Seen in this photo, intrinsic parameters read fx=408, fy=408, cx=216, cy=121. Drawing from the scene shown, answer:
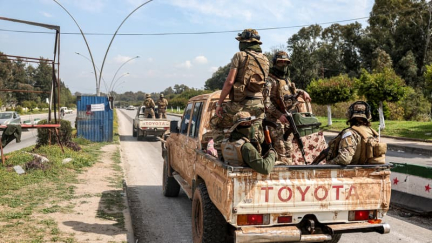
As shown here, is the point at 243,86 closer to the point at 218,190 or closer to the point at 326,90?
the point at 218,190

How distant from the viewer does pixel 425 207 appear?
675cm

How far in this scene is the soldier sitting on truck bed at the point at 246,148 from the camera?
3914 mm

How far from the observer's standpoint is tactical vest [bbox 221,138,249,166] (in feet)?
13.7

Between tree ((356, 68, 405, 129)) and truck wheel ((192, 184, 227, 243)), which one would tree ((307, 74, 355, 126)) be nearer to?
tree ((356, 68, 405, 129))

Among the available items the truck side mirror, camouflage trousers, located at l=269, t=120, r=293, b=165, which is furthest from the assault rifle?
the truck side mirror

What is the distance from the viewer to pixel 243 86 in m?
5.39

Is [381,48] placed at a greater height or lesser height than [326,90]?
greater

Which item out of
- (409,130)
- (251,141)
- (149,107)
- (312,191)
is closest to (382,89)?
(409,130)

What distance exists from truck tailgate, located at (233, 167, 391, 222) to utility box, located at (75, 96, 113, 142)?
1512cm

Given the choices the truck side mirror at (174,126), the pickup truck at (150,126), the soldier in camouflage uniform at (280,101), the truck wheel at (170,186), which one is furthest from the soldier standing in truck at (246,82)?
the pickup truck at (150,126)

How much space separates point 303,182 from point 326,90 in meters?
24.3

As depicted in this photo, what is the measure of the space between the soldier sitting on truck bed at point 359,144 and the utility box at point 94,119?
49.1 ft

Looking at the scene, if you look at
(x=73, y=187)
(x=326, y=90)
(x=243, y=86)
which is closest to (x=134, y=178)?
(x=73, y=187)

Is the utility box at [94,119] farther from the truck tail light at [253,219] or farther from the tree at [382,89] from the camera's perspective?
the truck tail light at [253,219]
